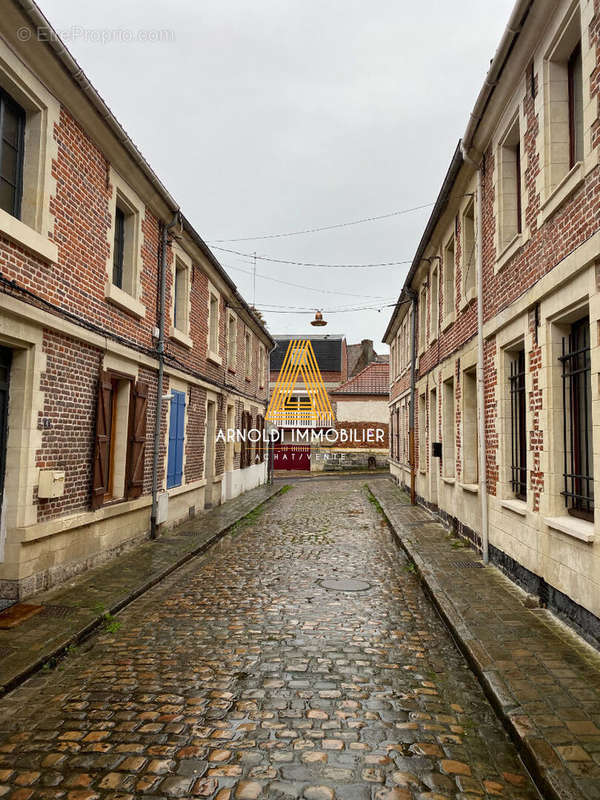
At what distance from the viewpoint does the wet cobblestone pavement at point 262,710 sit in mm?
2982

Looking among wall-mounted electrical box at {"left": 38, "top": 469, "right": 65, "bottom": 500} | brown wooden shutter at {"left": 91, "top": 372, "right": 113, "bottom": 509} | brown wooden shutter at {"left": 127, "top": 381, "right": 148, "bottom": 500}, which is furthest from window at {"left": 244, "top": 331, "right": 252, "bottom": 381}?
wall-mounted electrical box at {"left": 38, "top": 469, "right": 65, "bottom": 500}

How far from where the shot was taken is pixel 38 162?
628cm

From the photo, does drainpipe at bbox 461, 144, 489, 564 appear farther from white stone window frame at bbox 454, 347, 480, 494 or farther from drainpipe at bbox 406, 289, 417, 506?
drainpipe at bbox 406, 289, 417, 506

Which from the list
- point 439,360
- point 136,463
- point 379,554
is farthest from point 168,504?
point 439,360

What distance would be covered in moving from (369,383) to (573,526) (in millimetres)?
29197

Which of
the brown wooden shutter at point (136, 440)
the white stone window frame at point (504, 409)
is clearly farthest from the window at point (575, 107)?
the brown wooden shutter at point (136, 440)

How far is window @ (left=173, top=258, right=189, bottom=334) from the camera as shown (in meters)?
11.6

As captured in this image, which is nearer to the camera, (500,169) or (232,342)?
(500,169)

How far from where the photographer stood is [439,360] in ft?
40.6

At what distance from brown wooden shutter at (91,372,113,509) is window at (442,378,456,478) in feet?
22.0

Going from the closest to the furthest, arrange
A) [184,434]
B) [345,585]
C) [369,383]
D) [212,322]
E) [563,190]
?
1. [563,190]
2. [345,585]
3. [184,434]
4. [212,322]
5. [369,383]

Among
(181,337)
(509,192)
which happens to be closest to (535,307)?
(509,192)

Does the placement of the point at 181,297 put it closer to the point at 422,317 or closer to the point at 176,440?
the point at 176,440

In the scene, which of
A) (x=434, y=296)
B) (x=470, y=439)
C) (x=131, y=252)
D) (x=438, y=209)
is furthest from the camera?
(x=434, y=296)
